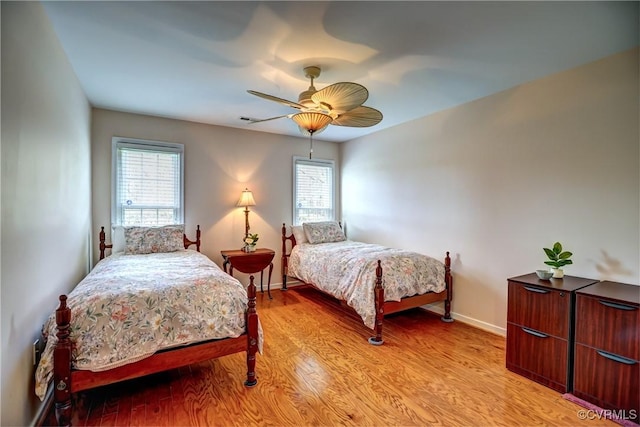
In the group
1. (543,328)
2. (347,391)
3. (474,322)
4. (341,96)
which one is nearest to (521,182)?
(543,328)

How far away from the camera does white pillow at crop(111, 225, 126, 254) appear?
3529mm

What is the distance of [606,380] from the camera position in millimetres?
1908

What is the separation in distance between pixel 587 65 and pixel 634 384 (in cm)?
230

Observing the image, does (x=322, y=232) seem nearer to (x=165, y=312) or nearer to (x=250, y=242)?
(x=250, y=242)

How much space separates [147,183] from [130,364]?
2626 mm

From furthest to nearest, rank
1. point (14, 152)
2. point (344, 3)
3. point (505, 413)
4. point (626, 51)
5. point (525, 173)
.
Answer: point (525, 173), point (626, 51), point (505, 413), point (344, 3), point (14, 152)

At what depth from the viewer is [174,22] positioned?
1.96 m

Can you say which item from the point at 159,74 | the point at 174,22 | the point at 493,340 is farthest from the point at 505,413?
the point at 159,74

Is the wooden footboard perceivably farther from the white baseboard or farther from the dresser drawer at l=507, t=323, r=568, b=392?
the white baseboard

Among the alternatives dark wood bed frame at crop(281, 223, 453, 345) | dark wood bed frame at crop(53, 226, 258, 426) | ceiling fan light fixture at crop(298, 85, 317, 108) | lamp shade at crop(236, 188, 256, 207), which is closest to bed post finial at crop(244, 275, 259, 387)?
dark wood bed frame at crop(53, 226, 258, 426)

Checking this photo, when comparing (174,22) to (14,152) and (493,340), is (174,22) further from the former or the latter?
(493,340)

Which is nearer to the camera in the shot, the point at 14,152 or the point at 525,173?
the point at 14,152

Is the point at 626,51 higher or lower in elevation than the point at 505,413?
higher

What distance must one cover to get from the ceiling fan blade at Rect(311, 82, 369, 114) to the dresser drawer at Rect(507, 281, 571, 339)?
186 cm
